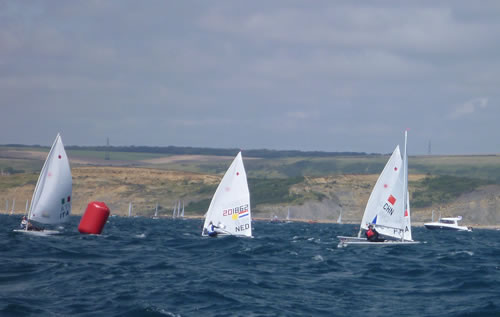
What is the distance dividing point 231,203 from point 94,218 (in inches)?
440

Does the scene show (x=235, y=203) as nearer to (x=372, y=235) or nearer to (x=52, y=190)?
(x=372, y=235)

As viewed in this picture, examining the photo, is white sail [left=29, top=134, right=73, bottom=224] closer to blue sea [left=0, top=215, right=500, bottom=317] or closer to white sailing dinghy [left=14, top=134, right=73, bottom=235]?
white sailing dinghy [left=14, top=134, right=73, bottom=235]

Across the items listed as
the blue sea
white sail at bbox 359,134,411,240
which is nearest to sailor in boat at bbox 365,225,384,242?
white sail at bbox 359,134,411,240

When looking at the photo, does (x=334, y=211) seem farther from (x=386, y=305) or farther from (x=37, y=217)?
(x=386, y=305)

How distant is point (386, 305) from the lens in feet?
70.7

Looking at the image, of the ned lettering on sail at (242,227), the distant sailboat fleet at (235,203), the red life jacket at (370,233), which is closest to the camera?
the distant sailboat fleet at (235,203)

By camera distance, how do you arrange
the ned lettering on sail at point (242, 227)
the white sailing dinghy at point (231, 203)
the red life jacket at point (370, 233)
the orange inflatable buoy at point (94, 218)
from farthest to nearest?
→ 1. the ned lettering on sail at point (242, 227)
2. the white sailing dinghy at point (231, 203)
3. the red life jacket at point (370, 233)
4. the orange inflatable buoy at point (94, 218)

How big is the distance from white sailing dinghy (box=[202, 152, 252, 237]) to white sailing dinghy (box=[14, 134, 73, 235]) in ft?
36.1

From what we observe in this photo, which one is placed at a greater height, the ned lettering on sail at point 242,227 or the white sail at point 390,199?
the white sail at point 390,199

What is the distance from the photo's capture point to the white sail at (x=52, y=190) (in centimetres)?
4450

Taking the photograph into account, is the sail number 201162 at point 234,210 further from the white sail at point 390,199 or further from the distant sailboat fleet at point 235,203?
the white sail at point 390,199

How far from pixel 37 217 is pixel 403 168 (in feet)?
83.5

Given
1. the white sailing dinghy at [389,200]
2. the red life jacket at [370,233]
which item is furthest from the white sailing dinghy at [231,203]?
the red life jacket at [370,233]

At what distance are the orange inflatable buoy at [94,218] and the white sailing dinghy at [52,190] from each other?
1.85m
